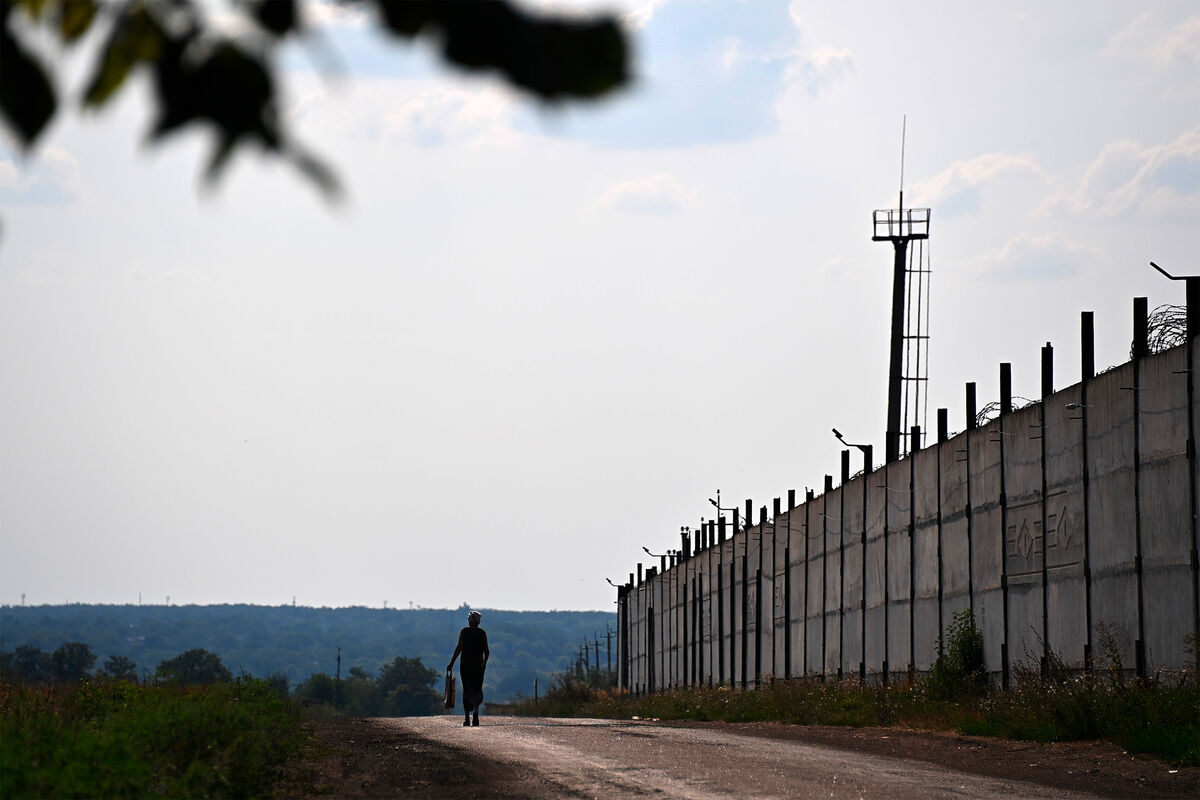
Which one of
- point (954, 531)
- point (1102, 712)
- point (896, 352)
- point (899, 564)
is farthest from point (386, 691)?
point (1102, 712)

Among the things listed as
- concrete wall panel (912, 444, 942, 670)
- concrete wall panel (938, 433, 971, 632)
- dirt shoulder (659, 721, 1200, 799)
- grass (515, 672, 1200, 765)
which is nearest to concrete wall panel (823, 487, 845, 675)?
grass (515, 672, 1200, 765)

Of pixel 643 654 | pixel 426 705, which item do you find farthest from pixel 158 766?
pixel 426 705

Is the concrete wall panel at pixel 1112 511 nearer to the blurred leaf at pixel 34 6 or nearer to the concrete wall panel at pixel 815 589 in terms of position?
the concrete wall panel at pixel 815 589

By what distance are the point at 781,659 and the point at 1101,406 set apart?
20.5 metres

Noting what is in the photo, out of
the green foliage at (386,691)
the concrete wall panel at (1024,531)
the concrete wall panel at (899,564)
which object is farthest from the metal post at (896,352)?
the green foliage at (386,691)

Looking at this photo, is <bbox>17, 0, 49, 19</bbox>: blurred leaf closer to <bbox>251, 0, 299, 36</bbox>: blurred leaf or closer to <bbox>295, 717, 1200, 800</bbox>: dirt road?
<bbox>251, 0, 299, 36</bbox>: blurred leaf

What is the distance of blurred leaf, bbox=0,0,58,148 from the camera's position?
2.19 m

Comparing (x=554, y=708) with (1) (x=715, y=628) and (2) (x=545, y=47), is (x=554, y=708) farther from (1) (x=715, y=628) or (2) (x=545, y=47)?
(2) (x=545, y=47)

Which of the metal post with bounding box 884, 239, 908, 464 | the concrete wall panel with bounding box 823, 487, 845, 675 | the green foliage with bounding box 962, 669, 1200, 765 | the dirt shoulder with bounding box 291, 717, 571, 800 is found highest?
the metal post with bounding box 884, 239, 908, 464

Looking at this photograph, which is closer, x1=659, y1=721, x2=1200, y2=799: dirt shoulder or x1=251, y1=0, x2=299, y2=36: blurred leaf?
x1=251, y1=0, x2=299, y2=36: blurred leaf

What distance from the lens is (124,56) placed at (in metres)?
2.21

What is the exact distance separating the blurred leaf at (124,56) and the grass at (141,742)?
6486 mm

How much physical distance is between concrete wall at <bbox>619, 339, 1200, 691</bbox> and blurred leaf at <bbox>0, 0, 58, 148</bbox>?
1684 centimetres

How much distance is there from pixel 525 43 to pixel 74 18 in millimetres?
673
